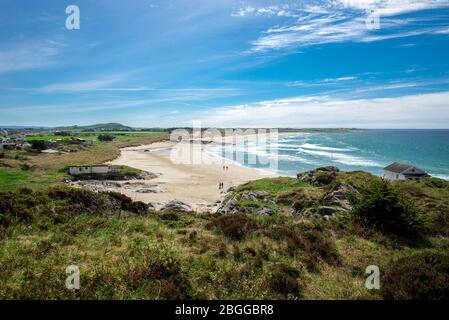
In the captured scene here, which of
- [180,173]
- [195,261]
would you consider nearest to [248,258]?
[195,261]

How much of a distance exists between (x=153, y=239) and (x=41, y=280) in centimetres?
434

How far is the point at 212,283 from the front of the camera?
24.1 feet

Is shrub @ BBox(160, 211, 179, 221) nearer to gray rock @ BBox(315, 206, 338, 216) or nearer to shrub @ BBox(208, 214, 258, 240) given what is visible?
shrub @ BBox(208, 214, 258, 240)

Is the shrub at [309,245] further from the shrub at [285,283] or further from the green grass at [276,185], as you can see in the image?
the green grass at [276,185]

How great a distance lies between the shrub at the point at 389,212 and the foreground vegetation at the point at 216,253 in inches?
1.9

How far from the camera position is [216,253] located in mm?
9312

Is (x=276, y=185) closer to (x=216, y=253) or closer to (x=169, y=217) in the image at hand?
(x=169, y=217)

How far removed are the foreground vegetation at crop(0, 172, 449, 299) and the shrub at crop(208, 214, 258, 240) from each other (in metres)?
0.06

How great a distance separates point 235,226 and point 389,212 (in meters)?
7.27

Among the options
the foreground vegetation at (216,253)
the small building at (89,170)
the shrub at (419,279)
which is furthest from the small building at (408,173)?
the small building at (89,170)

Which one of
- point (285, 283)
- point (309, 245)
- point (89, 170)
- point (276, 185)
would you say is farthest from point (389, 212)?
point (89, 170)

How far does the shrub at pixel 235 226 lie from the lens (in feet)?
37.8

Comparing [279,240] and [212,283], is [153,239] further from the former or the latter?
[279,240]

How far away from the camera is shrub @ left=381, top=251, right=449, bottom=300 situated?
6.40m
